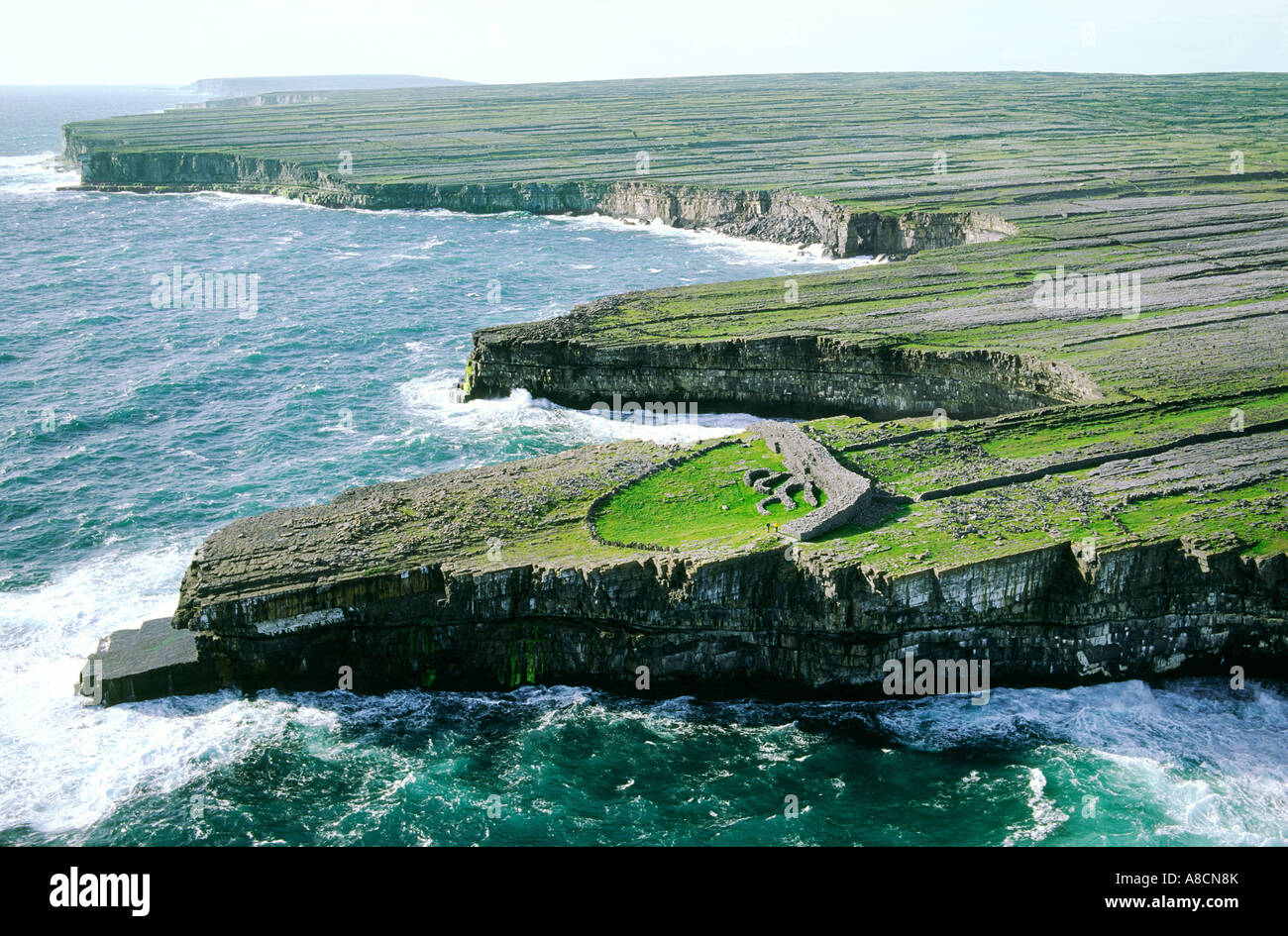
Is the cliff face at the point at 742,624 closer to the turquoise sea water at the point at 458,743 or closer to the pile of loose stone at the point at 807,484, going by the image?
the turquoise sea water at the point at 458,743

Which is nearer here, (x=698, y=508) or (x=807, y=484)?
(x=698, y=508)

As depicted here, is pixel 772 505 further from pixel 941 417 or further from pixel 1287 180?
pixel 1287 180

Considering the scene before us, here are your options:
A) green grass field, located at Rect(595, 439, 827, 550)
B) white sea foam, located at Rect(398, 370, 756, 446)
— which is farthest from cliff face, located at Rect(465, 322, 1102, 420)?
green grass field, located at Rect(595, 439, 827, 550)

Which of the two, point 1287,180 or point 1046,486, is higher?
point 1287,180

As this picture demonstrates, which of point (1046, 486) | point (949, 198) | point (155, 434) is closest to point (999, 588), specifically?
point (1046, 486)

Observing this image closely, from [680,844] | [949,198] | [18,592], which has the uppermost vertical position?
[949,198]

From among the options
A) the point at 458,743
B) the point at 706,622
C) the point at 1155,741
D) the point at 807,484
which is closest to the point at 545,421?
the point at 807,484

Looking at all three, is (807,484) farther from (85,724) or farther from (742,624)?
(85,724)

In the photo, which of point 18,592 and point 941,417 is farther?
point 941,417
